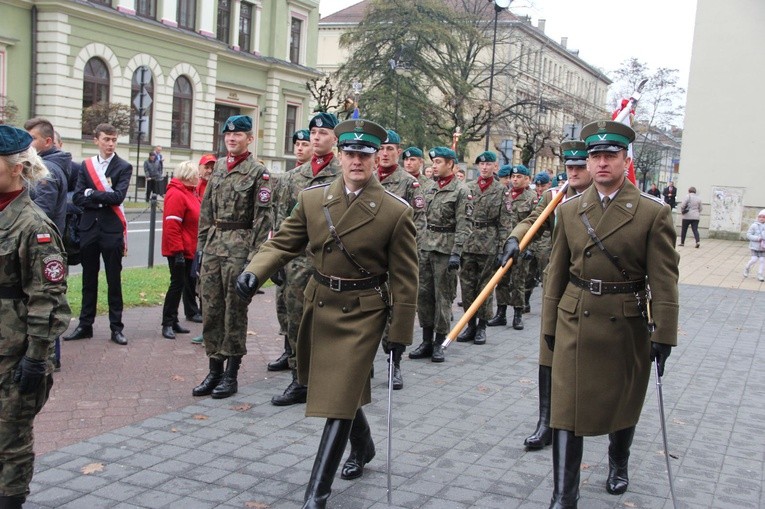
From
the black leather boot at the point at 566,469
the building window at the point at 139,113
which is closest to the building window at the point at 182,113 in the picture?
the building window at the point at 139,113

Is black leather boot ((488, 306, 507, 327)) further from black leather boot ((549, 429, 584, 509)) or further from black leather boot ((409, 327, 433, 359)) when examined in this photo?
→ black leather boot ((549, 429, 584, 509))

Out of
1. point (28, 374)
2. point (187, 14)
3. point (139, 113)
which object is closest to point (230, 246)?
point (28, 374)

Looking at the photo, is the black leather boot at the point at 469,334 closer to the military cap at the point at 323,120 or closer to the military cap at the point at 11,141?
the military cap at the point at 323,120

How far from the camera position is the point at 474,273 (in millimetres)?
10641

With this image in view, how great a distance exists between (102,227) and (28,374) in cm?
507

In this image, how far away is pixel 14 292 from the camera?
4.02 meters

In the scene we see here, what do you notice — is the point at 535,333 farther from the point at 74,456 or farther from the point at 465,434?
the point at 74,456

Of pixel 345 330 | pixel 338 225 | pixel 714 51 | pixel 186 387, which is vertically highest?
pixel 714 51

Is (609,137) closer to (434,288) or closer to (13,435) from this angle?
(13,435)

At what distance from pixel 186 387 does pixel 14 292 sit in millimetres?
3463

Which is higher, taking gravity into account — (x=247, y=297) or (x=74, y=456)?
(x=247, y=297)

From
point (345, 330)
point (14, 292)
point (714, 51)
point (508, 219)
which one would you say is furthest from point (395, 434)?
point (714, 51)

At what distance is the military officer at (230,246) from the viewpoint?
7.02m

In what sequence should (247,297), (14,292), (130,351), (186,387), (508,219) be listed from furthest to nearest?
(508,219), (130,351), (186,387), (247,297), (14,292)
